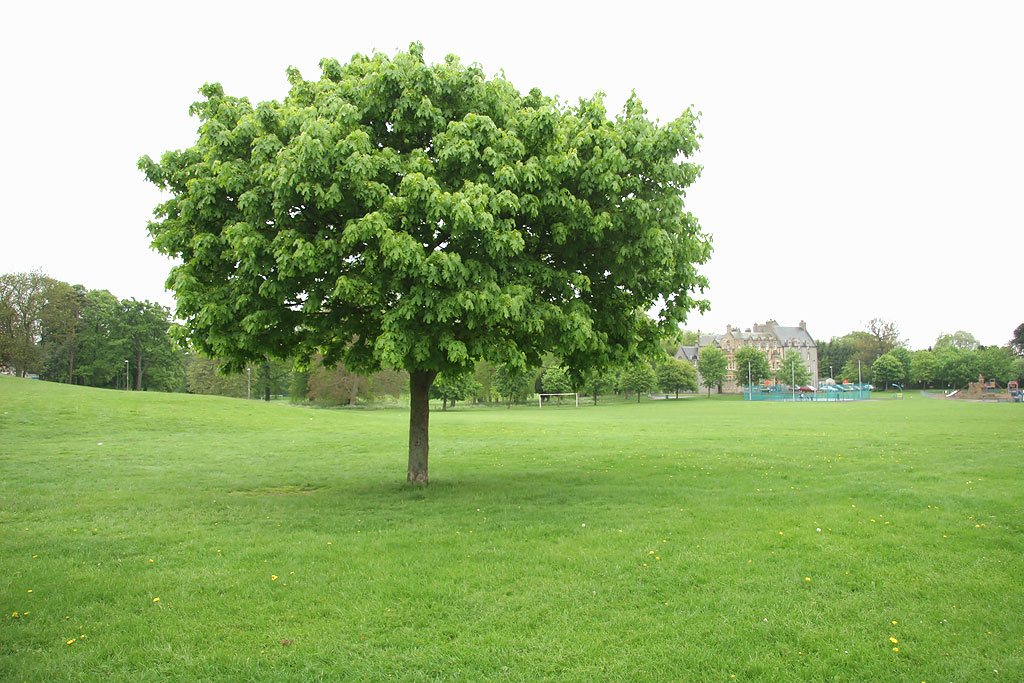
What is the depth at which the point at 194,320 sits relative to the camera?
1280 cm

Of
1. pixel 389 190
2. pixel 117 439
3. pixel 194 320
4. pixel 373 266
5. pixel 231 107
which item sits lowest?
pixel 117 439

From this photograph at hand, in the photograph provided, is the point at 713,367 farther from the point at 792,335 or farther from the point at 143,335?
A: the point at 143,335

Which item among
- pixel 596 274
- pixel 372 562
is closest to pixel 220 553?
pixel 372 562

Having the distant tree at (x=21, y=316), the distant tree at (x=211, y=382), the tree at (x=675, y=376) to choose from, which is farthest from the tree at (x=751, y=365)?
the distant tree at (x=21, y=316)

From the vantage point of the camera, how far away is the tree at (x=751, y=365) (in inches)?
5089

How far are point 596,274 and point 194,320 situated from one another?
8595 millimetres

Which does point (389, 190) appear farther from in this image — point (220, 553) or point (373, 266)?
point (220, 553)

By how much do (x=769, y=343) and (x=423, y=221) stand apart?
158178 millimetres

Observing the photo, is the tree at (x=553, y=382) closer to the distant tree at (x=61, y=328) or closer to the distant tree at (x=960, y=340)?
the distant tree at (x=61, y=328)

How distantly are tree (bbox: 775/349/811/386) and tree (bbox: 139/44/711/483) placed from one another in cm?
14384

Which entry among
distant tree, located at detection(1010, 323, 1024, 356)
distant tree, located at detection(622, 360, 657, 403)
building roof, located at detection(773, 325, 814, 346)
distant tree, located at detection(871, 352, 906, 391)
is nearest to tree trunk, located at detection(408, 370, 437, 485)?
distant tree, located at detection(622, 360, 657, 403)

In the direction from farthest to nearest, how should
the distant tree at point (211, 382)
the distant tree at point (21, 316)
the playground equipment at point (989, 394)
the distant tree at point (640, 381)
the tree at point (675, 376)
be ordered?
the tree at point (675, 376) → the distant tree at point (640, 381) → the distant tree at point (211, 382) → the playground equipment at point (989, 394) → the distant tree at point (21, 316)

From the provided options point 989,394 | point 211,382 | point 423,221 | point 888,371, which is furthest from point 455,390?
point 888,371

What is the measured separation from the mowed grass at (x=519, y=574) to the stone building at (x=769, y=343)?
138 m
